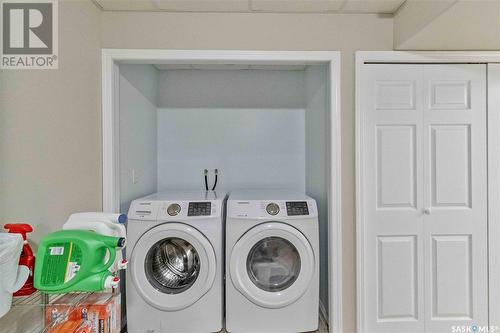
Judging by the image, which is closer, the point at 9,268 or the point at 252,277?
the point at 9,268

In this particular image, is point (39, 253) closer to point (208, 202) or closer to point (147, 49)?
point (208, 202)

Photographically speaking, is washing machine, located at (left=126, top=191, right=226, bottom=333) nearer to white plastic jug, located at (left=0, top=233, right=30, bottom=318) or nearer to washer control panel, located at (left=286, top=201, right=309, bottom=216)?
washer control panel, located at (left=286, top=201, right=309, bottom=216)

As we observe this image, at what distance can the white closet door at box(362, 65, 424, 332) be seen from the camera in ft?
6.69

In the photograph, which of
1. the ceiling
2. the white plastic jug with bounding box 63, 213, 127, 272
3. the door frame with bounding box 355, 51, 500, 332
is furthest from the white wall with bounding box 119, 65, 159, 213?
the door frame with bounding box 355, 51, 500, 332

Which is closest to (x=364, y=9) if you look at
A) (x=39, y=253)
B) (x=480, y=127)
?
(x=480, y=127)

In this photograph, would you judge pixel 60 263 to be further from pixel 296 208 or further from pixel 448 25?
pixel 448 25

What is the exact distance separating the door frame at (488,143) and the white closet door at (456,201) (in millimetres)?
45

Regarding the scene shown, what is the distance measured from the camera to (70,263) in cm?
118

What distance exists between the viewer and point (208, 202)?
208 cm

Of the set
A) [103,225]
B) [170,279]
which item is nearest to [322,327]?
[170,279]

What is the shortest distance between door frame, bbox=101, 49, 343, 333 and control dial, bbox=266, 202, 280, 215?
1.26ft

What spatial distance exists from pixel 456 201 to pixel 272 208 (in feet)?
4.42
